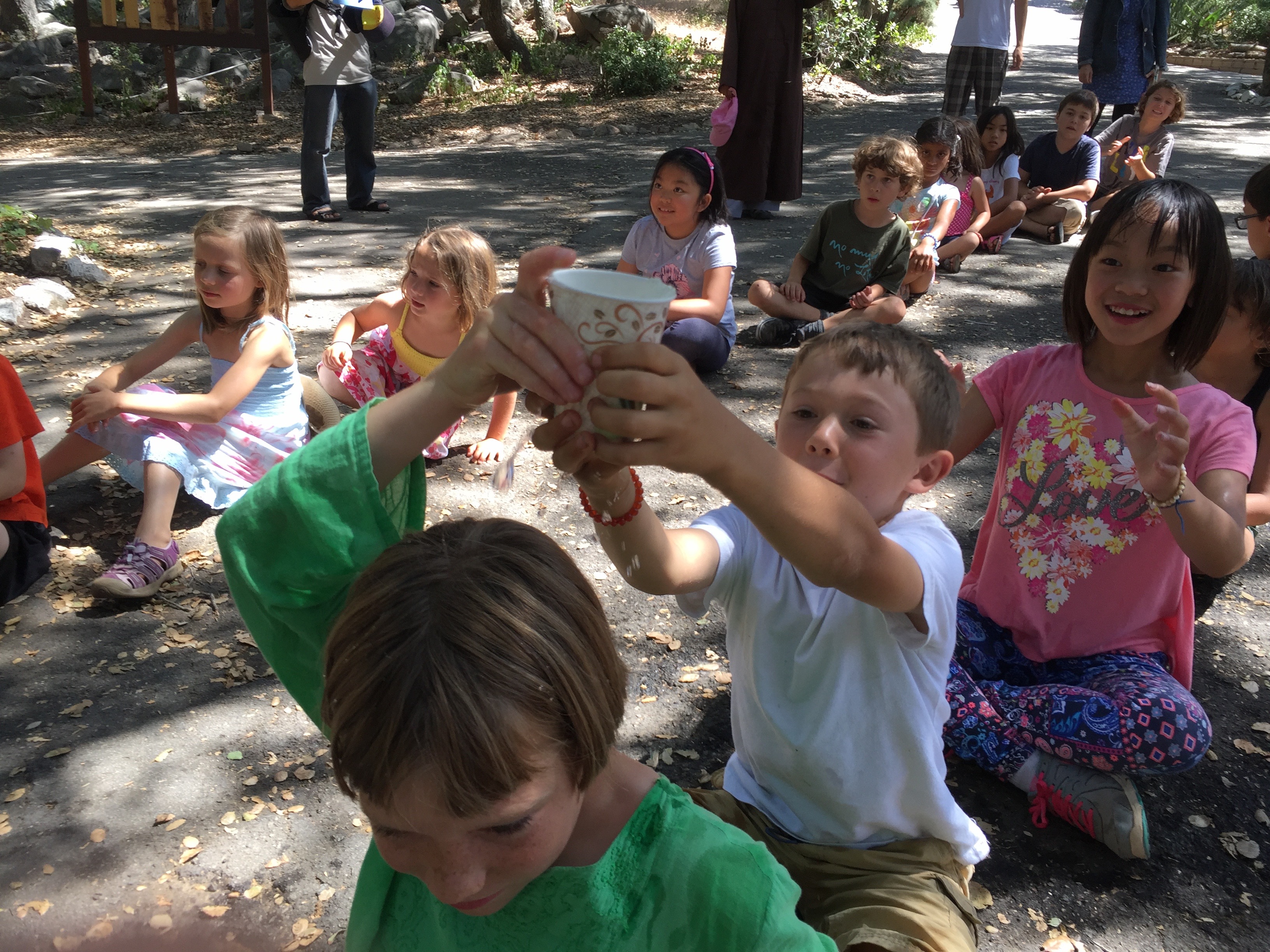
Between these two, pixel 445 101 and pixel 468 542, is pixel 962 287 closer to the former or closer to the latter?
pixel 468 542

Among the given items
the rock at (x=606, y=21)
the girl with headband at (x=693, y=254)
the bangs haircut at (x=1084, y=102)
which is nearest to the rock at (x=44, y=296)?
the girl with headband at (x=693, y=254)

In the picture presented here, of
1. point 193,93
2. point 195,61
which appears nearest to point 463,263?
point 193,93

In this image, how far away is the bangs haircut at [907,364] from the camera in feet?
5.74

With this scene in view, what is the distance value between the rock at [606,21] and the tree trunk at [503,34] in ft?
6.08

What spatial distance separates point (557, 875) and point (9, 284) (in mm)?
6094

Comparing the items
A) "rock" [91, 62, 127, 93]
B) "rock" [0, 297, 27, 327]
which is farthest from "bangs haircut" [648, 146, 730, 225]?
"rock" [91, 62, 127, 93]

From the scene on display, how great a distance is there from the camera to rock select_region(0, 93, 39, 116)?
14.4 meters

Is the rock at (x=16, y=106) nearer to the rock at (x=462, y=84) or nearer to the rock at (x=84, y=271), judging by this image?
the rock at (x=462, y=84)

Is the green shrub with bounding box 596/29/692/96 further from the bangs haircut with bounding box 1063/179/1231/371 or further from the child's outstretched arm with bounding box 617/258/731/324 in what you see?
the bangs haircut with bounding box 1063/179/1231/371

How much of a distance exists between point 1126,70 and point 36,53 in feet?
55.4

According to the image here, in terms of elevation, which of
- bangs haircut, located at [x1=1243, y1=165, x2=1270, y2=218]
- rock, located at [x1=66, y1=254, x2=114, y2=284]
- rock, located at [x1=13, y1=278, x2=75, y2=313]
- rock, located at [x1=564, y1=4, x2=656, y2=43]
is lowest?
rock, located at [x1=13, y1=278, x2=75, y2=313]

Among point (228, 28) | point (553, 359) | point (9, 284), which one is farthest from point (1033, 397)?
point (228, 28)

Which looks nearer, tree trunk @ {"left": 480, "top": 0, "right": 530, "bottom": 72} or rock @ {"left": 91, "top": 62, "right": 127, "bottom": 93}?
rock @ {"left": 91, "top": 62, "right": 127, "bottom": 93}

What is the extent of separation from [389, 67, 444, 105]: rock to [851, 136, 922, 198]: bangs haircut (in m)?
10.7
